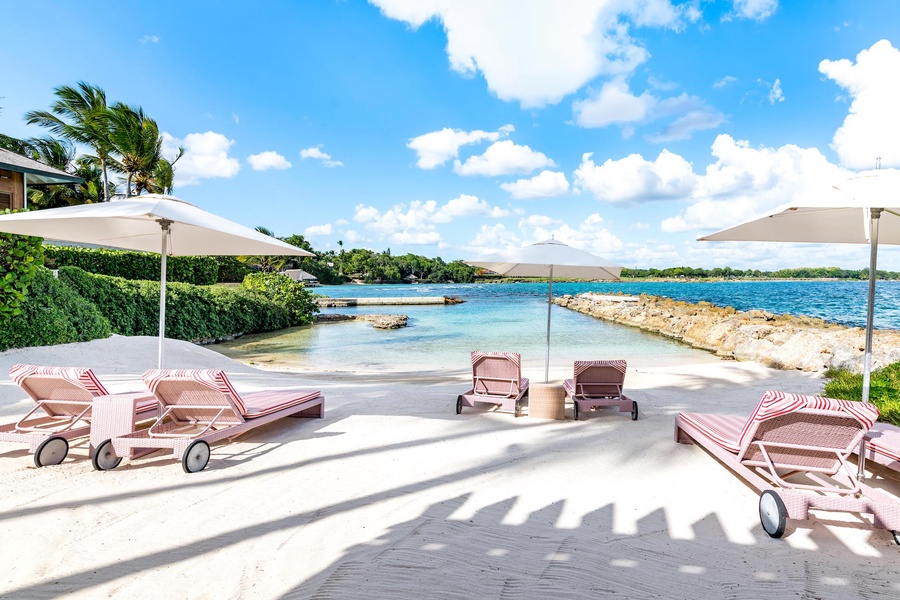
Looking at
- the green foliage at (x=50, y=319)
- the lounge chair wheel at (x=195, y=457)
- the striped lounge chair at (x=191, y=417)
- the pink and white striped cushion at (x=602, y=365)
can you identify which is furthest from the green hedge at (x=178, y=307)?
the pink and white striped cushion at (x=602, y=365)

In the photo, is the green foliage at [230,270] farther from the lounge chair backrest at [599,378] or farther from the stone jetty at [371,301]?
the lounge chair backrest at [599,378]

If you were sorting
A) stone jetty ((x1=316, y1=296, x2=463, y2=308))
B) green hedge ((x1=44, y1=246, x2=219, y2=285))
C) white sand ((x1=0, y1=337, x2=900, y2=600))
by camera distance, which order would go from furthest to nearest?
stone jetty ((x1=316, y1=296, x2=463, y2=308)), green hedge ((x1=44, y1=246, x2=219, y2=285)), white sand ((x1=0, y1=337, x2=900, y2=600))

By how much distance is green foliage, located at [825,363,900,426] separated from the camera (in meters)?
5.16

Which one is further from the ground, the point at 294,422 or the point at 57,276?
the point at 57,276

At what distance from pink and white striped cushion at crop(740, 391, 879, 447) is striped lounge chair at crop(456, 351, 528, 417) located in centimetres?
319

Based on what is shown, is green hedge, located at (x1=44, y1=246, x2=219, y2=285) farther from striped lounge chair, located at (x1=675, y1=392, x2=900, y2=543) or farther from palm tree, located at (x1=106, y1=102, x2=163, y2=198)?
striped lounge chair, located at (x1=675, y1=392, x2=900, y2=543)

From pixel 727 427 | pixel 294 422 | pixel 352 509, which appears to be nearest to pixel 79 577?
pixel 352 509

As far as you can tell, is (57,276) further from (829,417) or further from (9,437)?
(829,417)

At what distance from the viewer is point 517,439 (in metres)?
4.98

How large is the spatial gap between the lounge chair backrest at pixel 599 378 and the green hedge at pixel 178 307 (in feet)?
41.5

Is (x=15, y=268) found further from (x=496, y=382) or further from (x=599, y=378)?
(x=599, y=378)

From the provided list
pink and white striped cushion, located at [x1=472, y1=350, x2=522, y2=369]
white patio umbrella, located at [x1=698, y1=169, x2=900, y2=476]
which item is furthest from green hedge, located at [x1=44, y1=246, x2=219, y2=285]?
white patio umbrella, located at [x1=698, y1=169, x2=900, y2=476]

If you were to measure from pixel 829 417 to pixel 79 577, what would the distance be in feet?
14.8

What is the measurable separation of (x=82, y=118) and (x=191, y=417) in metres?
30.3
